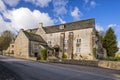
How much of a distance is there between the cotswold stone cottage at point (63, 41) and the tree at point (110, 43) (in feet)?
44.6

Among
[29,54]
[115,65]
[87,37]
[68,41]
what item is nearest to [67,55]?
[68,41]

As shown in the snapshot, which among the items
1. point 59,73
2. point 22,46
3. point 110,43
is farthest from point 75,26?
point 59,73

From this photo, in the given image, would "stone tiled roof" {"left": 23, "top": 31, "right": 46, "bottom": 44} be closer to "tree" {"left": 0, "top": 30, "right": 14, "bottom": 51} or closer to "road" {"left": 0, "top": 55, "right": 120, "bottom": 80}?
"road" {"left": 0, "top": 55, "right": 120, "bottom": 80}

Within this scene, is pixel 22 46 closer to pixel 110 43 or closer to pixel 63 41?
pixel 63 41

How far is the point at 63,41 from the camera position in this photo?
167 ft

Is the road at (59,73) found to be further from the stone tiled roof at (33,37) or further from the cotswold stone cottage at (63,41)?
the stone tiled roof at (33,37)

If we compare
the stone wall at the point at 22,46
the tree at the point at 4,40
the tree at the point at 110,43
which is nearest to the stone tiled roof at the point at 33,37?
the stone wall at the point at 22,46

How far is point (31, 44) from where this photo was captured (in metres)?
50.2

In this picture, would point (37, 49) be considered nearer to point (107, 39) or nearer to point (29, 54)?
point (29, 54)

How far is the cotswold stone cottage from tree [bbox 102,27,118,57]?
13.6 m

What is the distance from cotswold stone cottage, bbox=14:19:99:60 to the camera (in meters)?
45.2

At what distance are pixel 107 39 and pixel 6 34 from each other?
61543 mm

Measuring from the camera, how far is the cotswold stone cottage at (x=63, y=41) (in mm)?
45234

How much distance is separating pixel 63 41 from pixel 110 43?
58.8 ft
